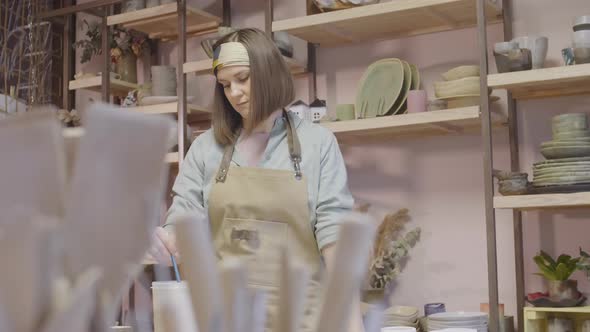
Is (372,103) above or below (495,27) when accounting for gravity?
below

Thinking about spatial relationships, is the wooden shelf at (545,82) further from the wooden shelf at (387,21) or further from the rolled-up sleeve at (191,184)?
the rolled-up sleeve at (191,184)

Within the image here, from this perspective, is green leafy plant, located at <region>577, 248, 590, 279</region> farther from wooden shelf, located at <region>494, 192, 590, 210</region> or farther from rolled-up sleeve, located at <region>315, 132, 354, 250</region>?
rolled-up sleeve, located at <region>315, 132, 354, 250</region>

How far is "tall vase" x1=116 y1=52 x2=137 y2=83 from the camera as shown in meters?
3.44

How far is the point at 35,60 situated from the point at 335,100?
1547 mm

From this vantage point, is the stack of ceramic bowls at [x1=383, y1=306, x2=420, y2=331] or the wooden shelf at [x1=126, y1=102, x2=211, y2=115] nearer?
the stack of ceramic bowls at [x1=383, y1=306, x2=420, y2=331]

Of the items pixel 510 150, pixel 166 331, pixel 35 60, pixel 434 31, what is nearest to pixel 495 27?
pixel 434 31

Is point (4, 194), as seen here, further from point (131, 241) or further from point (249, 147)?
point (249, 147)

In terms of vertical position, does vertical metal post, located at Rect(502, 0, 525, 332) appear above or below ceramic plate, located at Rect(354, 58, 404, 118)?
below

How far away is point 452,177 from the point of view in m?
2.70

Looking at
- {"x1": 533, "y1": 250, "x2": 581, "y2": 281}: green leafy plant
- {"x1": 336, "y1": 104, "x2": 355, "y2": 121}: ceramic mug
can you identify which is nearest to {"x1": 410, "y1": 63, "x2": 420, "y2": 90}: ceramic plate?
{"x1": 336, "y1": 104, "x2": 355, "y2": 121}: ceramic mug

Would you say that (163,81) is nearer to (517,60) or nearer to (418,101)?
(418,101)

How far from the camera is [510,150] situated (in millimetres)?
2570

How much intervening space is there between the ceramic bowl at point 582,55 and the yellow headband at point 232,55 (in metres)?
1.04

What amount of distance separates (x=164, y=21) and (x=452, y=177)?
1396 mm
